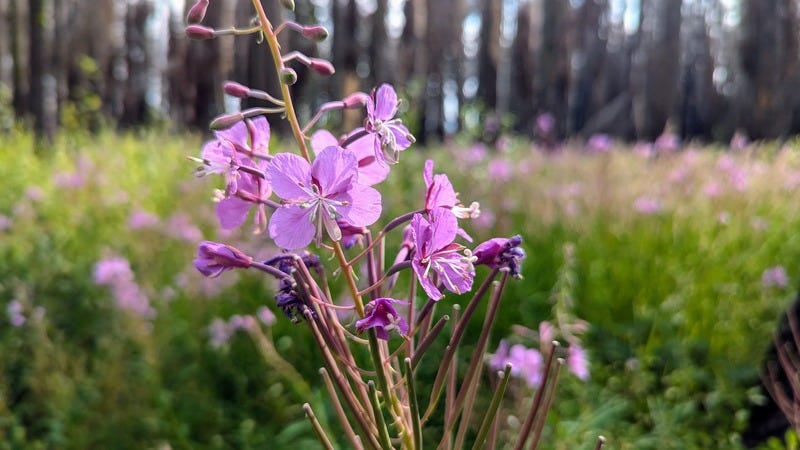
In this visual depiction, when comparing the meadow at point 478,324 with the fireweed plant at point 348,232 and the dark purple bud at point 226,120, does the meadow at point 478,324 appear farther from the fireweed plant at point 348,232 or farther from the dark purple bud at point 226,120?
the dark purple bud at point 226,120

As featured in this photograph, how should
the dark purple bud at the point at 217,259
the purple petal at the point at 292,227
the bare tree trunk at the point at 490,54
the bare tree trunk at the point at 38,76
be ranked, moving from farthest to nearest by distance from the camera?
the bare tree trunk at the point at 490,54, the bare tree trunk at the point at 38,76, the dark purple bud at the point at 217,259, the purple petal at the point at 292,227

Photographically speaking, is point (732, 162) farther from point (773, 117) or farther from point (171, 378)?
point (773, 117)

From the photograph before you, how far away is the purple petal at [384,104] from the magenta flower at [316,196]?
10cm

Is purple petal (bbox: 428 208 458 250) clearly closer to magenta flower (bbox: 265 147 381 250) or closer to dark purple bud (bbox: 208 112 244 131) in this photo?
magenta flower (bbox: 265 147 381 250)

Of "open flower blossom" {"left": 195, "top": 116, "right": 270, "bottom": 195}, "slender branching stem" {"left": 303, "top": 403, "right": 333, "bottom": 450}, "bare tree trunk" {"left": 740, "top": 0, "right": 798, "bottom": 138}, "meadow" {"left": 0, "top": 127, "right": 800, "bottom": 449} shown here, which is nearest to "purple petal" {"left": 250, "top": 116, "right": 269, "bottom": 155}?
"open flower blossom" {"left": 195, "top": 116, "right": 270, "bottom": 195}

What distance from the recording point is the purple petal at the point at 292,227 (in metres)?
0.73

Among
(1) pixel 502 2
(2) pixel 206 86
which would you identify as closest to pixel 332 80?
(2) pixel 206 86

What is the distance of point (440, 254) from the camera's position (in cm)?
79

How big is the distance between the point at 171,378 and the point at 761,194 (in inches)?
136

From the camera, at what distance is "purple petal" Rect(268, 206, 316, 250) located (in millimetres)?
731

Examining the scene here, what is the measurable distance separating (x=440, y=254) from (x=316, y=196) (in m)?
0.16

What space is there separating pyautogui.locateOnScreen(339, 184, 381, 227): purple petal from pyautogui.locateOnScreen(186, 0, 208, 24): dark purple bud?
0.31 m

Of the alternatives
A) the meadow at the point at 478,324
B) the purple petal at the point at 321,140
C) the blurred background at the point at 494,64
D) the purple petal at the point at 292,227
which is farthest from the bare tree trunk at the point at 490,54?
the purple petal at the point at 292,227

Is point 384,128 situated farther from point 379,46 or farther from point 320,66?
point 379,46
